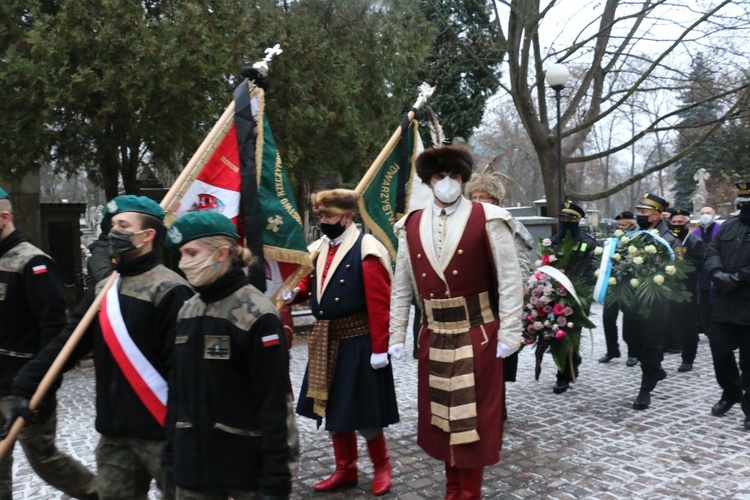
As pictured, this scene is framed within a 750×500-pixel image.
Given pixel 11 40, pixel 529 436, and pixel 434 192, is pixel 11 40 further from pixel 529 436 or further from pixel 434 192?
pixel 529 436

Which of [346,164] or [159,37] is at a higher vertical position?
[159,37]

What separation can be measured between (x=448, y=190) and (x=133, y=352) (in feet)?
6.85

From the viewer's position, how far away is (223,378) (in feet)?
9.16

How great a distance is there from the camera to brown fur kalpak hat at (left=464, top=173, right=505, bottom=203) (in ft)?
19.5

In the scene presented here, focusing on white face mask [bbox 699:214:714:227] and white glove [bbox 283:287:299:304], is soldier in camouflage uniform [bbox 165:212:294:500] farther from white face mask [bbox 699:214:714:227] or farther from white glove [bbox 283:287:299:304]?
white face mask [bbox 699:214:714:227]

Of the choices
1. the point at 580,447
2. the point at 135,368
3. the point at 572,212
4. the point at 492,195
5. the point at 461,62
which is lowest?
the point at 580,447

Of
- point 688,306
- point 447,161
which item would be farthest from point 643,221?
point 447,161

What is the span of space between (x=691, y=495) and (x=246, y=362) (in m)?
3.42

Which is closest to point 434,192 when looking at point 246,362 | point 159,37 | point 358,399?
point 358,399

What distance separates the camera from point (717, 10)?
14656mm

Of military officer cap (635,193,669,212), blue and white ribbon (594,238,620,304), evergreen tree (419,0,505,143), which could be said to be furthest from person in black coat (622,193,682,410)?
evergreen tree (419,0,505,143)

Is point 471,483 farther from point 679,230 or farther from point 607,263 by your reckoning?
point 679,230

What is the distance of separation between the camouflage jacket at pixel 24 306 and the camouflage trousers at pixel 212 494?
1.54 m

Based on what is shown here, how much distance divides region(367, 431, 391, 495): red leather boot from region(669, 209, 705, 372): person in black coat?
4911 millimetres
